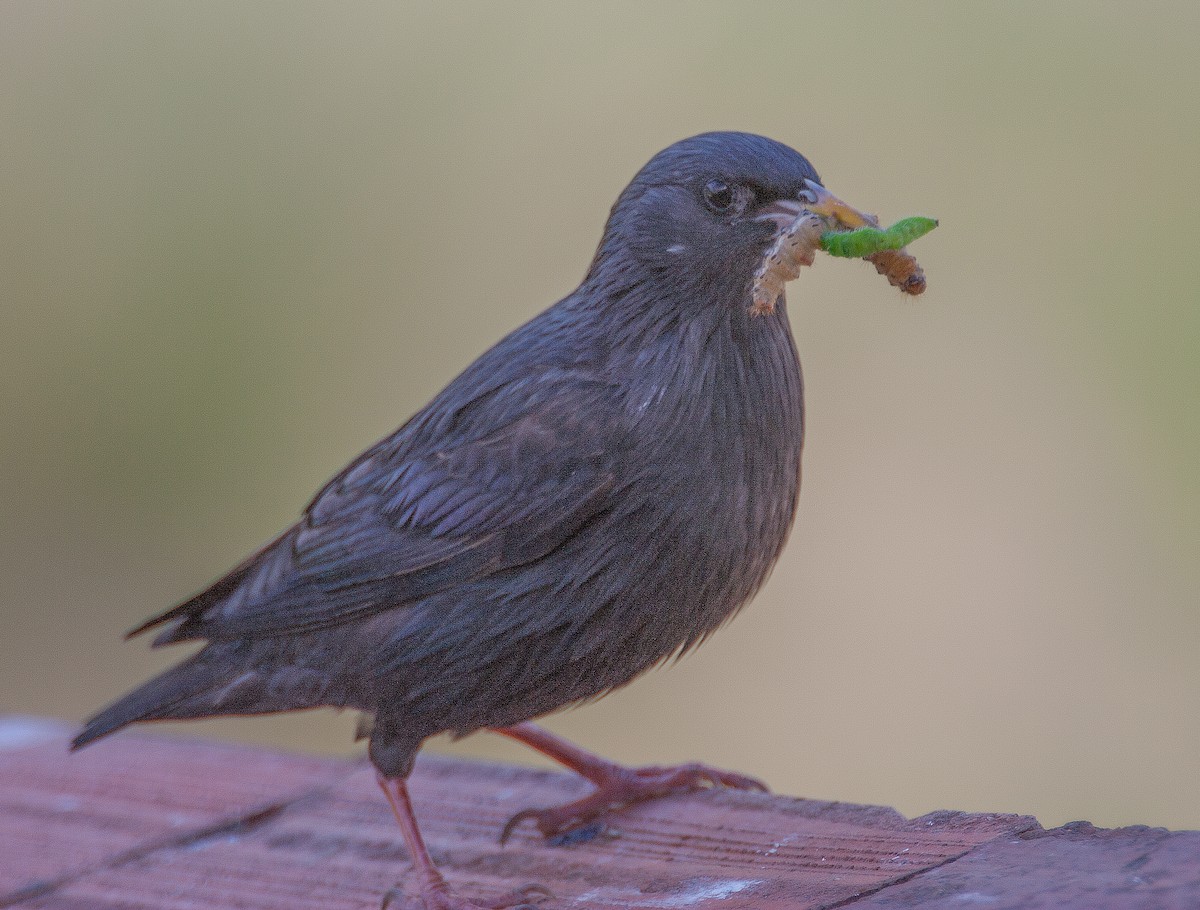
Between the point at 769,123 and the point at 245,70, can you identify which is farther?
the point at 245,70

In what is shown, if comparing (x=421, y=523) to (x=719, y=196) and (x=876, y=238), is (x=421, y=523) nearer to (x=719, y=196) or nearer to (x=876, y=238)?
(x=719, y=196)

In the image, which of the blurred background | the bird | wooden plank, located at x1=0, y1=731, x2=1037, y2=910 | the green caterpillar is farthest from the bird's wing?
the blurred background

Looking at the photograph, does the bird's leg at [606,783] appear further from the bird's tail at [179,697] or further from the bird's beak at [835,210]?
the bird's beak at [835,210]

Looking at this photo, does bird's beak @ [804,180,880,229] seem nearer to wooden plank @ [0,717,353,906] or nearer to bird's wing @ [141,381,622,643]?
bird's wing @ [141,381,622,643]

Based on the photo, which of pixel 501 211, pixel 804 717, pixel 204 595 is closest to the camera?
pixel 204 595

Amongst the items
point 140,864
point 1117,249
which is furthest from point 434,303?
point 140,864

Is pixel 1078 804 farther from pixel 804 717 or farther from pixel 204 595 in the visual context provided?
pixel 204 595
